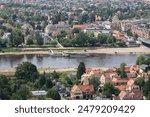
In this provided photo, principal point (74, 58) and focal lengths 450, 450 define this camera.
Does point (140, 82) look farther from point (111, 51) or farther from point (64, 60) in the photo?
point (111, 51)

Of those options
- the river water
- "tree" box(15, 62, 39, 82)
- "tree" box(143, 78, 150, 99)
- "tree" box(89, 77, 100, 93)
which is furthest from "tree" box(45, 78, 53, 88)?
the river water

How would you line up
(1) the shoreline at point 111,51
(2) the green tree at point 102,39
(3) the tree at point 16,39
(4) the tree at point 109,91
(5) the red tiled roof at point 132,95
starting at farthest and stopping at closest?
(2) the green tree at point 102,39 → (3) the tree at point 16,39 → (1) the shoreline at point 111,51 → (4) the tree at point 109,91 → (5) the red tiled roof at point 132,95

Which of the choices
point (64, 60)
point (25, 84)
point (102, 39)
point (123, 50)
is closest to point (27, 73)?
point (25, 84)

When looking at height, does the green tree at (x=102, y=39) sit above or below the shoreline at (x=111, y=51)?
above

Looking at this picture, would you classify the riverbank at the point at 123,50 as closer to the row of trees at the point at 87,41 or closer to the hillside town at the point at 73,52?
the hillside town at the point at 73,52

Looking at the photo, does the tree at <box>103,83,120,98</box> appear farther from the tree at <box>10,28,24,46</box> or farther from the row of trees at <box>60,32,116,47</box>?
the tree at <box>10,28,24,46</box>

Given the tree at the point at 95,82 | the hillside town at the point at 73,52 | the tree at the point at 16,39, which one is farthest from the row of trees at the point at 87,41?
the tree at the point at 95,82

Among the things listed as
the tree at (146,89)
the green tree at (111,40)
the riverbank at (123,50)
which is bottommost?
the riverbank at (123,50)
